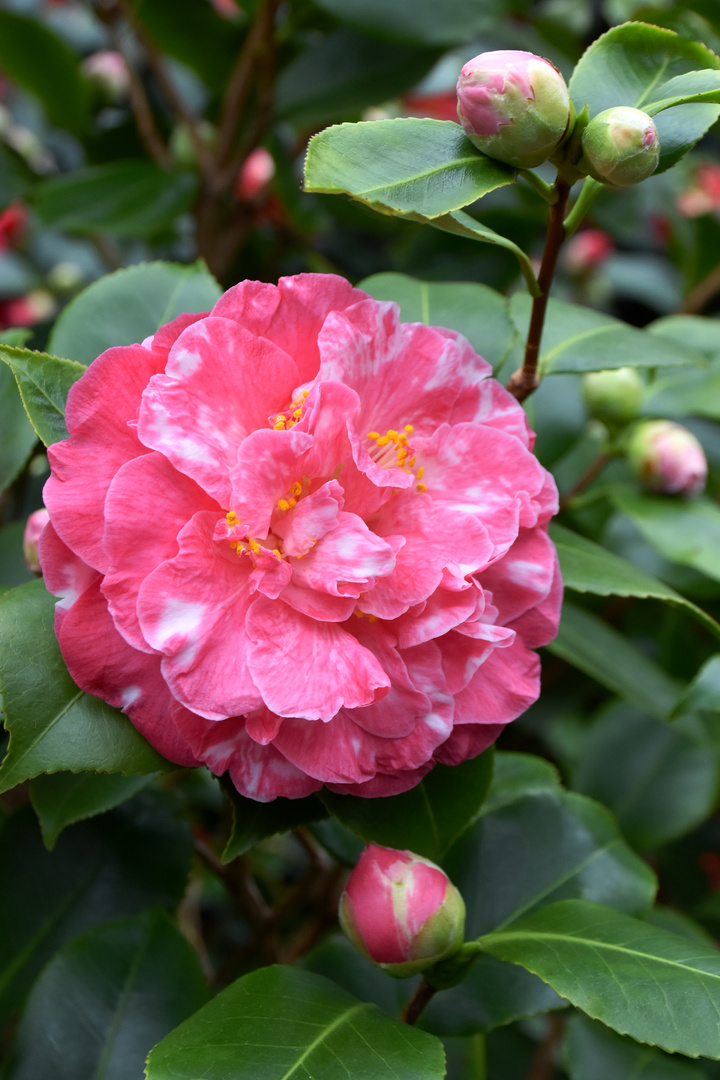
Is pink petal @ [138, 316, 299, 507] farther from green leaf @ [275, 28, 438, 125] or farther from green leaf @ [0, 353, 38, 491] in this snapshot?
green leaf @ [275, 28, 438, 125]

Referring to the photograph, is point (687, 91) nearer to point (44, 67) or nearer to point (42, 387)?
point (42, 387)

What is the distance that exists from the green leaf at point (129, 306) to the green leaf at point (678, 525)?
1.66ft

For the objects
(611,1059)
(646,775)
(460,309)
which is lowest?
(611,1059)

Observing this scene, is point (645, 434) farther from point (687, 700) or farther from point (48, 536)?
point (48, 536)

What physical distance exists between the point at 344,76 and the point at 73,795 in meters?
1.01

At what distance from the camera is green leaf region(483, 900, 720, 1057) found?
0.54m

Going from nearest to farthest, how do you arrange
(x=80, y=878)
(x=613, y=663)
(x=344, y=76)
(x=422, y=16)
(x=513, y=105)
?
(x=513, y=105), (x=80, y=878), (x=613, y=663), (x=422, y=16), (x=344, y=76)

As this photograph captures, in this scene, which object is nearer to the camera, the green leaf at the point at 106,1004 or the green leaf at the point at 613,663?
the green leaf at the point at 106,1004

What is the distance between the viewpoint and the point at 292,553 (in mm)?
565

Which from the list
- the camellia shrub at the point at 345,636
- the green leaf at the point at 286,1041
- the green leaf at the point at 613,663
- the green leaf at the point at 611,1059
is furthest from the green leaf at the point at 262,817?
the green leaf at the point at 611,1059

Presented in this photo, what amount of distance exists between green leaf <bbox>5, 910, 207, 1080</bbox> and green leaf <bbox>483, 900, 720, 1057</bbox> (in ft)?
0.82

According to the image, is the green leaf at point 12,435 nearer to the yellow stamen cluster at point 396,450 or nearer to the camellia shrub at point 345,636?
the camellia shrub at point 345,636

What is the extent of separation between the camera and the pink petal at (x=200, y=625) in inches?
20.0

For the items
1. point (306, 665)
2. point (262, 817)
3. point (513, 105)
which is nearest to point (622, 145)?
point (513, 105)
